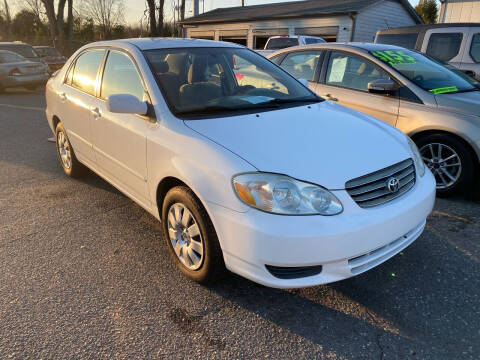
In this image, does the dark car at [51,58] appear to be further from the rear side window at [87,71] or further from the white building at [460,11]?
the white building at [460,11]

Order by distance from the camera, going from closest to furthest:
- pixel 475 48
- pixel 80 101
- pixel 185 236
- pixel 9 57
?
pixel 185 236 → pixel 80 101 → pixel 475 48 → pixel 9 57

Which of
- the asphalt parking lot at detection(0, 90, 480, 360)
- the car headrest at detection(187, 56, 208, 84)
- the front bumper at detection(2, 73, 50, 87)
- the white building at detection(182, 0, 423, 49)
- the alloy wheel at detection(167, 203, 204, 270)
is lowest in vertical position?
the asphalt parking lot at detection(0, 90, 480, 360)

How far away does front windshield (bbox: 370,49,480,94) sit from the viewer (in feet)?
13.8

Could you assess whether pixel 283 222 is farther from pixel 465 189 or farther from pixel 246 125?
pixel 465 189

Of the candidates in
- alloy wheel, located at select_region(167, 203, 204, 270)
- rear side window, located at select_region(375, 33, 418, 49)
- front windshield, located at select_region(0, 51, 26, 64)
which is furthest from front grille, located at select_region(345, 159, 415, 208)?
front windshield, located at select_region(0, 51, 26, 64)

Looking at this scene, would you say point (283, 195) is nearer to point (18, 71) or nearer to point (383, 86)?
point (383, 86)

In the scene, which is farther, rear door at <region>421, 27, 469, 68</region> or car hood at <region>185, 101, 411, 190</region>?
rear door at <region>421, 27, 469, 68</region>

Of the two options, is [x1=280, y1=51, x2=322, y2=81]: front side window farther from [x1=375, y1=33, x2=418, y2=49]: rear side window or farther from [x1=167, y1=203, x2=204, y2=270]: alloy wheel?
[x1=375, y1=33, x2=418, y2=49]: rear side window

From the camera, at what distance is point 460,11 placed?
52.7 ft

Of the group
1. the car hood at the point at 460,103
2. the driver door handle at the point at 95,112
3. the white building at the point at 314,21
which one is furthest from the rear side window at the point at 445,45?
the white building at the point at 314,21

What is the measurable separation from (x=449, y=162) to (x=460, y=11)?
51.2ft

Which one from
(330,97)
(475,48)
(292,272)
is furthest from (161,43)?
(475,48)

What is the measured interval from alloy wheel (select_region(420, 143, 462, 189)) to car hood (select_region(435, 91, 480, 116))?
1.25ft

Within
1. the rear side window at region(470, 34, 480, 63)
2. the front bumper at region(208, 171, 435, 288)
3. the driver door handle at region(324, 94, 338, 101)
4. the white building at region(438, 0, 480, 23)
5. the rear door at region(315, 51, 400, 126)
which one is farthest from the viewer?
the white building at region(438, 0, 480, 23)
